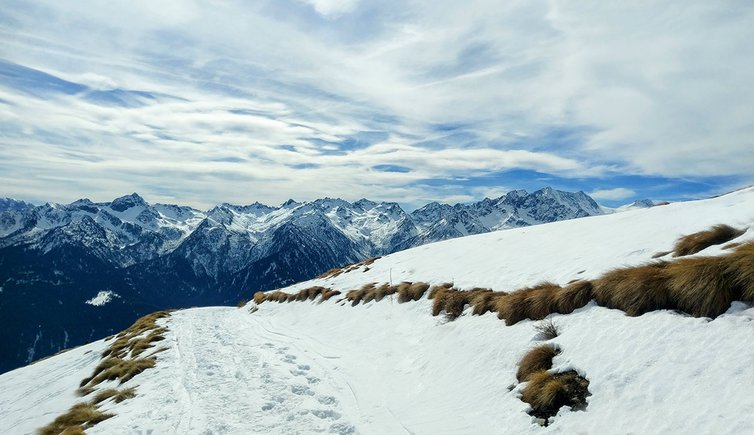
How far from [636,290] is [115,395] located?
1659 cm

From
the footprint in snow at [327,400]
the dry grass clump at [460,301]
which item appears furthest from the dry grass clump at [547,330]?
the footprint in snow at [327,400]

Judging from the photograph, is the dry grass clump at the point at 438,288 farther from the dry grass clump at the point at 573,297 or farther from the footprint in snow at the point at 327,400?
the footprint in snow at the point at 327,400

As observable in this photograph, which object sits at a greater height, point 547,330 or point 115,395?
point 547,330

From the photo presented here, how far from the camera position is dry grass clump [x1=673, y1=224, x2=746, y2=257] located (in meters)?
12.4

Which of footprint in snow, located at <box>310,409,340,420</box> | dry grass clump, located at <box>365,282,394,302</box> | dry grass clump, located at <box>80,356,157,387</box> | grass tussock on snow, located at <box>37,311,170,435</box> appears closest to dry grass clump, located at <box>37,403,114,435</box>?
grass tussock on snow, located at <box>37,311,170,435</box>

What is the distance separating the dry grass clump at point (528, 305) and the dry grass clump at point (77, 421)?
40.8 ft

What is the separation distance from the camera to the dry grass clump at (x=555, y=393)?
809 centimetres

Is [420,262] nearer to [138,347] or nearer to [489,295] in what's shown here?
[489,295]

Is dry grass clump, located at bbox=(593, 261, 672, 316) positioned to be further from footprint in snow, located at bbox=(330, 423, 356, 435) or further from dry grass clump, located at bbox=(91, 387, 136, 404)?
dry grass clump, located at bbox=(91, 387, 136, 404)

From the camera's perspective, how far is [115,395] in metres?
14.5

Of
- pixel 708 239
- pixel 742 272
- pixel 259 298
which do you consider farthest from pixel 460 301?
pixel 259 298

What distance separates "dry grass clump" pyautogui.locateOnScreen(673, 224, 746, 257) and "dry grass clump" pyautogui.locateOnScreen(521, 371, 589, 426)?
697 cm

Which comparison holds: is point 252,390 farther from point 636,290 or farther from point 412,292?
point 636,290

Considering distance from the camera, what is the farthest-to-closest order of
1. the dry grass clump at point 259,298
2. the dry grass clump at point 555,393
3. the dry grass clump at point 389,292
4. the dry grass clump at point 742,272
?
the dry grass clump at point 259,298
the dry grass clump at point 389,292
the dry grass clump at point 555,393
the dry grass clump at point 742,272
